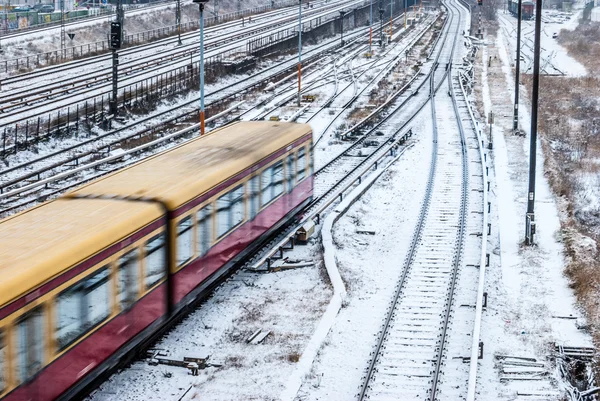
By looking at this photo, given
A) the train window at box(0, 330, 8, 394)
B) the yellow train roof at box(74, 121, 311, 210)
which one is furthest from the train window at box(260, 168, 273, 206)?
the train window at box(0, 330, 8, 394)

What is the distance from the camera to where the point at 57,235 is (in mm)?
11766

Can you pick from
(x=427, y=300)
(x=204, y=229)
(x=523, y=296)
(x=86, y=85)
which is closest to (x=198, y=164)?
(x=204, y=229)

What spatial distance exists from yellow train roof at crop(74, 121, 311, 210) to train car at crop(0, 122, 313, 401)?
0.08ft

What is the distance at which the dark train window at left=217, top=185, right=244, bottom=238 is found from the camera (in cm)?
1627

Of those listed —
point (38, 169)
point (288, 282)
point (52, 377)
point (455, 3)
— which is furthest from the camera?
point (455, 3)

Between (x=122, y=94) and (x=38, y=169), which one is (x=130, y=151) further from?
(x=122, y=94)

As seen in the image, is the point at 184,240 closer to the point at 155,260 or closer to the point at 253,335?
the point at 155,260

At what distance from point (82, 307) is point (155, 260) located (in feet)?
7.37

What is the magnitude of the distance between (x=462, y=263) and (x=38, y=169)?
49.5 feet

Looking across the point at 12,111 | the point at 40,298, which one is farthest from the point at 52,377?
the point at 12,111

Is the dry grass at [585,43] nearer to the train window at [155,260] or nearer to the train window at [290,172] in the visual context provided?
the train window at [290,172]

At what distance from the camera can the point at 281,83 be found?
50000 mm

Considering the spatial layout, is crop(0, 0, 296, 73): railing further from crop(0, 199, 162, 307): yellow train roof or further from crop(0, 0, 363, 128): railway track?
crop(0, 199, 162, 307): yellow train roof

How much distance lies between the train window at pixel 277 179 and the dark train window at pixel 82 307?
7.67 metres
